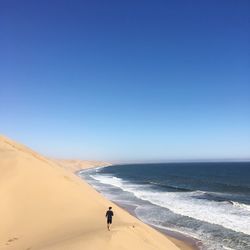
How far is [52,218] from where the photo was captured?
1947 centimetres

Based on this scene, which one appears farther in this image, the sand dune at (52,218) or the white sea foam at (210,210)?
the white sea foam at (210,210)

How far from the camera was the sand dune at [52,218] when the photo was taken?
14672 mm

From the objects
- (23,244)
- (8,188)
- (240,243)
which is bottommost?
(240,243)

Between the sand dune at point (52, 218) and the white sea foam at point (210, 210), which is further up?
the sand dune at point (52, 218)

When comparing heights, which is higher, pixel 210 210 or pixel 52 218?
pixel 52 218

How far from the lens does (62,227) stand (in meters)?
18.0

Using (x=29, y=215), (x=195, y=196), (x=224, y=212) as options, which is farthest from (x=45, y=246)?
(x=195, y=196)

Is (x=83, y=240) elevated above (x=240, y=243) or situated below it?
above

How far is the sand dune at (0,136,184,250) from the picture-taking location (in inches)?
578

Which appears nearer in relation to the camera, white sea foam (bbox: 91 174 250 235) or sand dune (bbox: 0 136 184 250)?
sand dune (bbox: 0 136 184 250)

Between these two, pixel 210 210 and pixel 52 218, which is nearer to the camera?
pixel 52 218

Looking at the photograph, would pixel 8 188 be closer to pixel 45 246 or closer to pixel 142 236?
pixel 45 246

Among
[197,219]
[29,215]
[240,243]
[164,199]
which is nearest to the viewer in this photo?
[29,215]

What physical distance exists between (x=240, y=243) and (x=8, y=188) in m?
14.8
